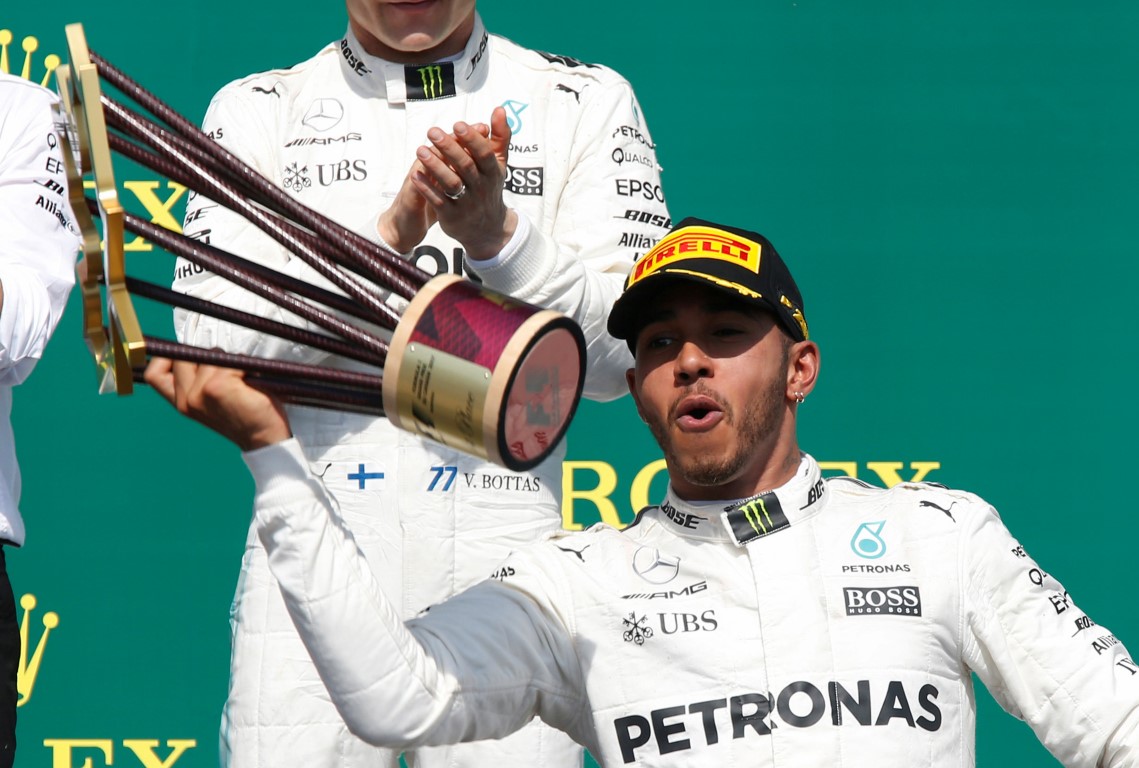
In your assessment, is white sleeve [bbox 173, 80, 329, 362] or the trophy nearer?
the trophy

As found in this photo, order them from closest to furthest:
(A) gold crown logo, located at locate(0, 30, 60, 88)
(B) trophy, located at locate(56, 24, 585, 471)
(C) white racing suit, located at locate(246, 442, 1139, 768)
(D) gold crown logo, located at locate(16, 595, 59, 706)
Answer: (B) trophy, located at locate(56, 24, 585, 471) < (C) white racing suit, located at locate(246, 442, 1139, 768) < (D) gold crown logo, located at locate(16, 595, 59, 706) < (A) gold crown logo, located at locate(0, 30, 60, 88)

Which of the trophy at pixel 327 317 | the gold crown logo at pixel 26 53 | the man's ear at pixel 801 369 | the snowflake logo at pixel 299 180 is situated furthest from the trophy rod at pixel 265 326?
the gold crown logo at pixel 26 53

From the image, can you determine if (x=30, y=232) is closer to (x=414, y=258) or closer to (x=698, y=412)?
(x=414, y=258)

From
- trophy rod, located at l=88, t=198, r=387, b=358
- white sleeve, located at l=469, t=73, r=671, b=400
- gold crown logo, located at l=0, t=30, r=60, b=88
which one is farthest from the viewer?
gold crown logo, located at l=0, t=30, r=60, b=88

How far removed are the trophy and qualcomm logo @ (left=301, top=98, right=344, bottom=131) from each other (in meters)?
0.61

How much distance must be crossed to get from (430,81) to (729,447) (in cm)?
75

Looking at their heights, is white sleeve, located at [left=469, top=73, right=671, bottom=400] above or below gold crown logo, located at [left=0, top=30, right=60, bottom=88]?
below

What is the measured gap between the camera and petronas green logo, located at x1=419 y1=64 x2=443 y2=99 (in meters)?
2.28

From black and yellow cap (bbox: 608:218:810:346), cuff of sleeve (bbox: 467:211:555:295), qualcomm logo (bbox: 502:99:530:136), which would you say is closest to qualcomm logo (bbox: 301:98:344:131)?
qualcomm logo (bbox: 502:99:530:136)

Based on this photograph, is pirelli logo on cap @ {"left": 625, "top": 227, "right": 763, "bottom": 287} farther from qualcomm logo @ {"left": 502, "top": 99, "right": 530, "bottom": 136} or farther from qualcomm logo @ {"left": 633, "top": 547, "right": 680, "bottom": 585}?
qualcomm logo @ {"left": 502, "top": 99, "right": 530, "bottom": 136}

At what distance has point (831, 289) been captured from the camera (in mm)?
2949

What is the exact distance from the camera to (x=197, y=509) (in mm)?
2889

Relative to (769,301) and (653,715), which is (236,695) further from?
(769,301)

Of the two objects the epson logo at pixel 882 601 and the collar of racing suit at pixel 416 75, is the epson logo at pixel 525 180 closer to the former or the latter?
the collar of racing suit at pixel 416 75
